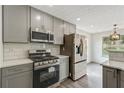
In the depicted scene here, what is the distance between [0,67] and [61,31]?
2464 mm

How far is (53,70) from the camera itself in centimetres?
270

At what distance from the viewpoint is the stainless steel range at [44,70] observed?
2232 millimetres

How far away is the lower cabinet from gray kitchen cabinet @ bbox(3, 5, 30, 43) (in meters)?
2.05

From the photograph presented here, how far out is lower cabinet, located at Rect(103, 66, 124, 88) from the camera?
5.73ft

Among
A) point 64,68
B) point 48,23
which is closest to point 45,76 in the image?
point 64,68

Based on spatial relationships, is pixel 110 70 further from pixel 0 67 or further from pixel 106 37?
→ pixel 106 37

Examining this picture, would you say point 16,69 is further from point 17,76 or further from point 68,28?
point 68,28

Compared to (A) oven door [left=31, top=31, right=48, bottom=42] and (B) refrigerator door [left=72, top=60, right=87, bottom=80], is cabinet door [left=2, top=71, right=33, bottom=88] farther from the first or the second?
(B) refrigerator door [left=72, top=60, right=87, bottom=80]

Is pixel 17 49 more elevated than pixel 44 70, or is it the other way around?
pixel 17 49

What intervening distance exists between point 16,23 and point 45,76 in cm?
151

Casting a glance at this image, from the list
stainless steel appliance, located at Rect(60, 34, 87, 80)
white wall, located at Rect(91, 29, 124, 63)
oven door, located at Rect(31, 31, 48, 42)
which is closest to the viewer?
oven door, located at Rect(31, 31, 48, 42)

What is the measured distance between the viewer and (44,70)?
2.42m

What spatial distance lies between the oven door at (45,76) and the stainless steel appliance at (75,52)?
0.80 meters

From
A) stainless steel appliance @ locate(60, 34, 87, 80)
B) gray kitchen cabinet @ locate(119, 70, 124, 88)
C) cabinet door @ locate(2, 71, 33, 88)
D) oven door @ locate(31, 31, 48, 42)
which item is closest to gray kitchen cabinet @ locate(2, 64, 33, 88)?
cabinet door @ locate(2, 71, 33, 88)
